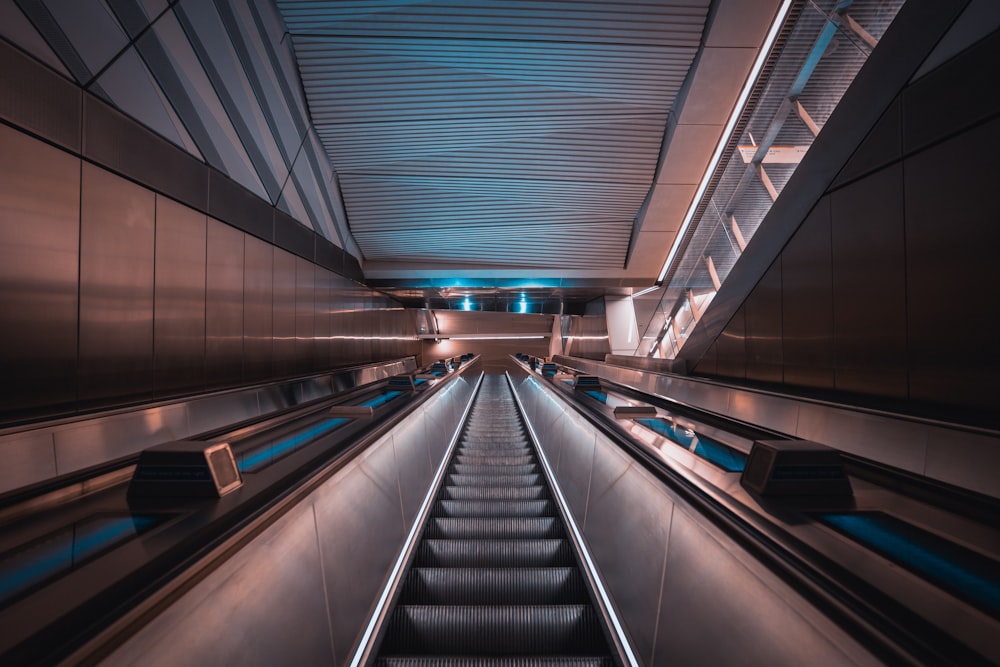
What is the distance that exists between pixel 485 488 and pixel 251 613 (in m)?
3.08

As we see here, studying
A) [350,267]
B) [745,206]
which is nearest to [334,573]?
[745,206]

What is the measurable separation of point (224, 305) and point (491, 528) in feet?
18.6

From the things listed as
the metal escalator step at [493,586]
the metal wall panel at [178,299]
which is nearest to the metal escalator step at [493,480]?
the metal escalator step at [493,586]

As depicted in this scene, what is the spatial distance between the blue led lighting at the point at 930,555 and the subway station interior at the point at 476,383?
0.05ft

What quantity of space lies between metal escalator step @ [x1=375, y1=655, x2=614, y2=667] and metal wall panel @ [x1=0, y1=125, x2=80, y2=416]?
403 centimetres

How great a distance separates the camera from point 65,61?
4.24 meters

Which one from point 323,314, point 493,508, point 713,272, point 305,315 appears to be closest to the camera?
point 493,508

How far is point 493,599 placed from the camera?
246 cm

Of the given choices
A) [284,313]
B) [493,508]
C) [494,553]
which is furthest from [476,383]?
[494,553]

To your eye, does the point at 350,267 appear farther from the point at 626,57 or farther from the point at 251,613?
the point at 251,613

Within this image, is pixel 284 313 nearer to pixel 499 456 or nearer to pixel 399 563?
pixel 499 456

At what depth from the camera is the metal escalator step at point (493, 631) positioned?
6.90ft

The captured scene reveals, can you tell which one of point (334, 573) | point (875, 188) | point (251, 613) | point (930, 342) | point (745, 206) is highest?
point (745, 206)

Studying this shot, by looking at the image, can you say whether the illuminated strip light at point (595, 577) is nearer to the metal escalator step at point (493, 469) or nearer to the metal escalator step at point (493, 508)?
the metal escalator step at point (493, 508)
